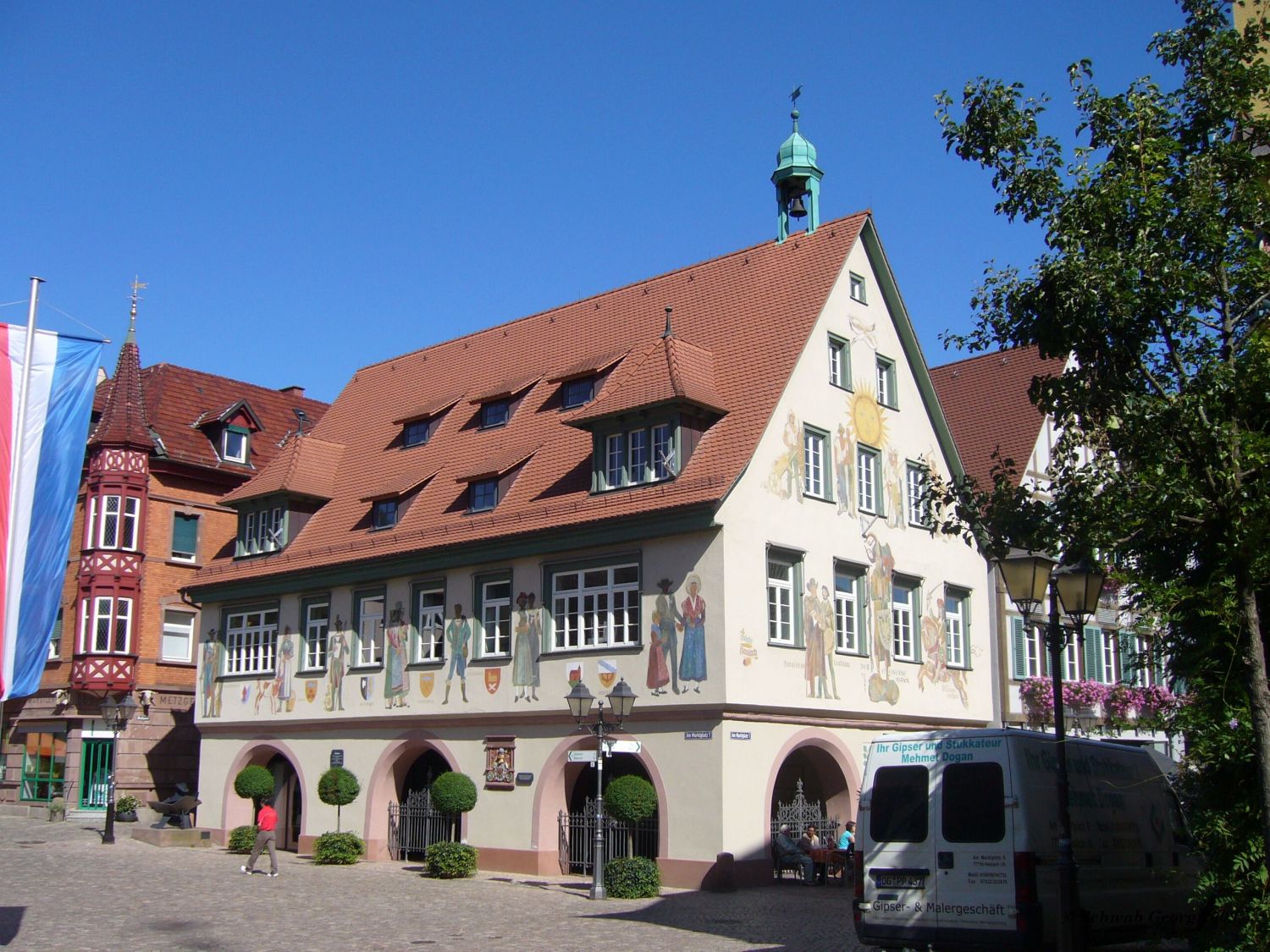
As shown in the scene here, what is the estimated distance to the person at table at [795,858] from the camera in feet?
77.6

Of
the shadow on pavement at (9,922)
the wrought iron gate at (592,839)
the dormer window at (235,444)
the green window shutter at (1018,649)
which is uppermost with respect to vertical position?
the dormer window at (235,444)

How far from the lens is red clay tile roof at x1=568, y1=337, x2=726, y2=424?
24.9m

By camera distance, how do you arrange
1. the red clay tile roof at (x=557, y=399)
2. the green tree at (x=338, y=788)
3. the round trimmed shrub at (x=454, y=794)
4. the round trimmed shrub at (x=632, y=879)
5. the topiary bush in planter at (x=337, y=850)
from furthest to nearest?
the green tree at (x=338, y=788), the topiary bush in planter at (x=337, y=850), the round trimmed shrub at (x=454, y=794), the red clay tile roof at (x=557, y=399), the round trimmed shrub at (x=632, y=879)

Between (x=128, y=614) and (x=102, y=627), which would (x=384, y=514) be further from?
(x=102, y=627)

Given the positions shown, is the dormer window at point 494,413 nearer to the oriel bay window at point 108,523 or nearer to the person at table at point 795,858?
the person at table at point 795,858

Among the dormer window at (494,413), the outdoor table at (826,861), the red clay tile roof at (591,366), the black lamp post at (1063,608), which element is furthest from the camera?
the dormer window at (494,413)

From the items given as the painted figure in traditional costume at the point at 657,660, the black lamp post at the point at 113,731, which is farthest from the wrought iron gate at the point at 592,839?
the black lamp post at the point at 113,731

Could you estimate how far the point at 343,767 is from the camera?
96.8 ft

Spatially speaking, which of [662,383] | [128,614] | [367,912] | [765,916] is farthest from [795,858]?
[128,614]

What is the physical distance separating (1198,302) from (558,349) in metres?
22.3

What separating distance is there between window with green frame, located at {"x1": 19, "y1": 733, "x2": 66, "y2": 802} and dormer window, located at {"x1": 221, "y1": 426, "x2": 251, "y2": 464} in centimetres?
965

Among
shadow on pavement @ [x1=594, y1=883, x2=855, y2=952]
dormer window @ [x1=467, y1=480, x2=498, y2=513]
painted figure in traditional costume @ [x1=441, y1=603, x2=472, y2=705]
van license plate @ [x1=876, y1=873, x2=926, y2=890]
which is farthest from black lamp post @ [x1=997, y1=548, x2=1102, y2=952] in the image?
dormer window @ [x1=467, y1=480, x2=498, y2=513]

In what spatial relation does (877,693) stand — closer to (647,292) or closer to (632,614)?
(632,614)

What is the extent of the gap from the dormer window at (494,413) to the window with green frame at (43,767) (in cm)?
1739
